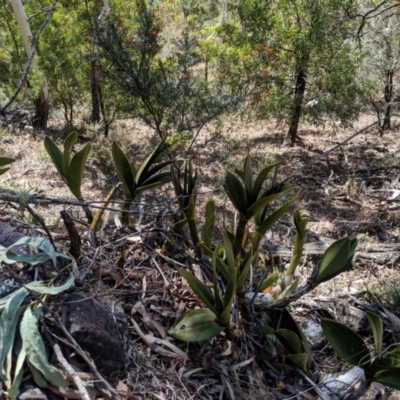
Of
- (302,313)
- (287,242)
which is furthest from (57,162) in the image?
(287,242)

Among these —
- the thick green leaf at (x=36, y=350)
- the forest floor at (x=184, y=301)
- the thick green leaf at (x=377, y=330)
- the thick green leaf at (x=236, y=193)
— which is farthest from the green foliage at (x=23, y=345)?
the thick green leaf at (x=377, y=330)

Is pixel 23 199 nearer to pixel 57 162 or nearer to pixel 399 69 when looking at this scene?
pixel 57 162

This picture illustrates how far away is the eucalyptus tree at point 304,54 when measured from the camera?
799cm

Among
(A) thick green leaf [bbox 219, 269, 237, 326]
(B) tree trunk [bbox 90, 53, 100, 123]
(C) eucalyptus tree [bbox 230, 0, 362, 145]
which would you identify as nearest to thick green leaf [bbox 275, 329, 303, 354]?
(A) thick green leaf [bbox 219, 269, 237, 326]

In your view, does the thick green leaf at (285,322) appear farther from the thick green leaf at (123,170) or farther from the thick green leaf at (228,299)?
the thick green leaf at (123,170)

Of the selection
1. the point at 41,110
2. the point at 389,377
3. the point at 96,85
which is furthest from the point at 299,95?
the point at 389,377

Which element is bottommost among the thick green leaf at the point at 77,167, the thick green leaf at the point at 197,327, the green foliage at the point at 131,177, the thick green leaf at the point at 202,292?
the thick green leaf at the point at 197,327

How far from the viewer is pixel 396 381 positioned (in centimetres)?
142

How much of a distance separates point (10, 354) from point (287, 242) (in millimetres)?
3171

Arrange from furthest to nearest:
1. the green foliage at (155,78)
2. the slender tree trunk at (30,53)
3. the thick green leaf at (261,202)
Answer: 1. the slender tree trunk at (30,53)
2. the green foliage at (155,78)
3. the thick green leaf at (261,202)

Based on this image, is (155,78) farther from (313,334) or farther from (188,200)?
(313,334)

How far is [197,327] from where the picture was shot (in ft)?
5.00

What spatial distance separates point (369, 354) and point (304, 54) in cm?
768

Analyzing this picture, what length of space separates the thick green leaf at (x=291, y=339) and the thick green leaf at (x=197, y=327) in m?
Answer: 0.25
